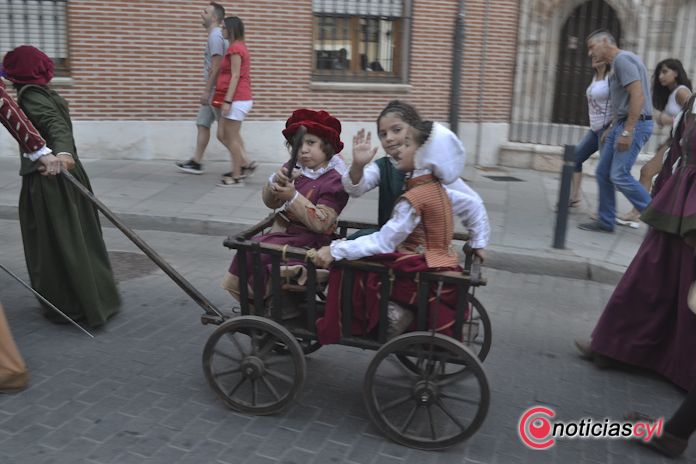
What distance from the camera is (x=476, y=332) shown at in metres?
3.73

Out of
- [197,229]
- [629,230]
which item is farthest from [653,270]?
[197,229]

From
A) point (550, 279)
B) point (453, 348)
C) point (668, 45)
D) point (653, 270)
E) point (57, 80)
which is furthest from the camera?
point (668, 45)

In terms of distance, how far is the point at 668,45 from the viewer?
34.4ft

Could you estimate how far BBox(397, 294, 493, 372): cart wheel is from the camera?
11.8ft

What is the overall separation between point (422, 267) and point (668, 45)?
8921 mm

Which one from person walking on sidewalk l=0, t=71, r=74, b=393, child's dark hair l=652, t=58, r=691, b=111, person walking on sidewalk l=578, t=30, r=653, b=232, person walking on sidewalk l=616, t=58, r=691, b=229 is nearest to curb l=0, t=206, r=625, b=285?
person walking on sidewalk l=578, t=30, r=653, b=232

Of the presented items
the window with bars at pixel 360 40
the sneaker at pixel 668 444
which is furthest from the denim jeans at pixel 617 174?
the window with bars at pixel 360 40

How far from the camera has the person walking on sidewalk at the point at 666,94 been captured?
23.2 ft

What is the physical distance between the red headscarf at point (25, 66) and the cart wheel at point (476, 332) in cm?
276

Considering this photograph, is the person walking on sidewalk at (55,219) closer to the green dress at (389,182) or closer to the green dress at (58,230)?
the green dress at (58,230)

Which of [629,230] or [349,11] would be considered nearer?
[629,230]

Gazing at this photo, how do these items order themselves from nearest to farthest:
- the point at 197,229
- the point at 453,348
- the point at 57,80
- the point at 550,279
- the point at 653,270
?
the point at 453,348, the point at 653,270, the point at 550,279, the point at 197,229, the point at 57,80

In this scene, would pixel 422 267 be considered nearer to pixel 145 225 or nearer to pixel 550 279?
pixel 550 279

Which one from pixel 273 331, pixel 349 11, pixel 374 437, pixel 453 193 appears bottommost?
pixel 374 437
